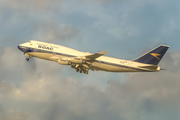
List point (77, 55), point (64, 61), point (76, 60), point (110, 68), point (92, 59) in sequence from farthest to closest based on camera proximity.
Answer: point (110, 68), point (77, 55), point (92, 59), point (64, 61), point (76, 60)

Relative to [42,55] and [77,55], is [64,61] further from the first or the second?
[42,55]

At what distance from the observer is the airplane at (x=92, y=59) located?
6269 centimetres

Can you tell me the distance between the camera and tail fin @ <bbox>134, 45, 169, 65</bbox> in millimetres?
64438

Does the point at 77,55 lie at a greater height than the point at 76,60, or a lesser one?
greater

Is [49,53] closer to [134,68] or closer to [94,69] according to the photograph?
[94,69]

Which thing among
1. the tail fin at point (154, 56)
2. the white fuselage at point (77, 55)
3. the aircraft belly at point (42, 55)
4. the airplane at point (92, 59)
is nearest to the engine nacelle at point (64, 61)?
the airplane at point (92, 59)

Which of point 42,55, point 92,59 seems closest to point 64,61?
point 42,55

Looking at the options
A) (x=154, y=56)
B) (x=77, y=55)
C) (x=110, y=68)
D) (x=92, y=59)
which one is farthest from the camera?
(x=154, y=56)

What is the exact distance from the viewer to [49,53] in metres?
63.2

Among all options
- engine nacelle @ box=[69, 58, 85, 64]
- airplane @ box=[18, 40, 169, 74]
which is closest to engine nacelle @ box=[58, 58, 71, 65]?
airplane @ box=[18, 40, 169, 74]

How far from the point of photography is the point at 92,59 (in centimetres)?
6203

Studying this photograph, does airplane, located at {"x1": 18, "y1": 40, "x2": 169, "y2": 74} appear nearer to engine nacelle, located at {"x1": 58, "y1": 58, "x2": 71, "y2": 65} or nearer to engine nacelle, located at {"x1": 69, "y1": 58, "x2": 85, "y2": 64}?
engine nacelle, located at {"x1": 58, "y1": 58, "x2": 71, "y2": 65}

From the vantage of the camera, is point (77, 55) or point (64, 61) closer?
point (64, 61)

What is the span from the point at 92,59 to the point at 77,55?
14.1 feet
